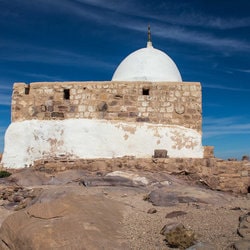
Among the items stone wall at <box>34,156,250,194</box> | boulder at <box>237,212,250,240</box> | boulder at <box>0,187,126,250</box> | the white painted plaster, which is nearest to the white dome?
the white painted plaster

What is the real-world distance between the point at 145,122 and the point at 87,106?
1991mm

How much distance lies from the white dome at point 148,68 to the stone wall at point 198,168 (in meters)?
3.73

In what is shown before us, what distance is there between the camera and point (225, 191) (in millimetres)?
10352

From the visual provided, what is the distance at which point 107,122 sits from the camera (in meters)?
11.8

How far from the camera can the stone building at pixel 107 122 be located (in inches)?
459

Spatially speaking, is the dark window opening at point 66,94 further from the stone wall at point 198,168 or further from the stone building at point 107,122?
the stone wall at point 198,168

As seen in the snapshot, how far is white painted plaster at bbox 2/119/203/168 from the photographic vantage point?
11648 millimetres

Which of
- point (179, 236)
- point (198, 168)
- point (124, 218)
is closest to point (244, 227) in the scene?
point (179, 236)

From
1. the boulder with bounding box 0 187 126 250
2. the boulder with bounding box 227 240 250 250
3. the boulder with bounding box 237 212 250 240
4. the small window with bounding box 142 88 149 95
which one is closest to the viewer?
the boulder with bounding box 227 240 250 250

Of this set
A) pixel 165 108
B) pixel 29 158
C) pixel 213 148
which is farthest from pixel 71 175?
pixel 213 148

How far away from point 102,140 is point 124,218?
511 cm

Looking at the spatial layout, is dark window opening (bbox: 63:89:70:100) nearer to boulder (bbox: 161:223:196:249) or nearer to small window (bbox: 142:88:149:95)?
small window (bbox: 142:88:149:95)

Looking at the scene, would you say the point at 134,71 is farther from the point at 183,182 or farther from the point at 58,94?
the point at 183,182

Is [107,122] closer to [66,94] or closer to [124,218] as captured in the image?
[66,94]
